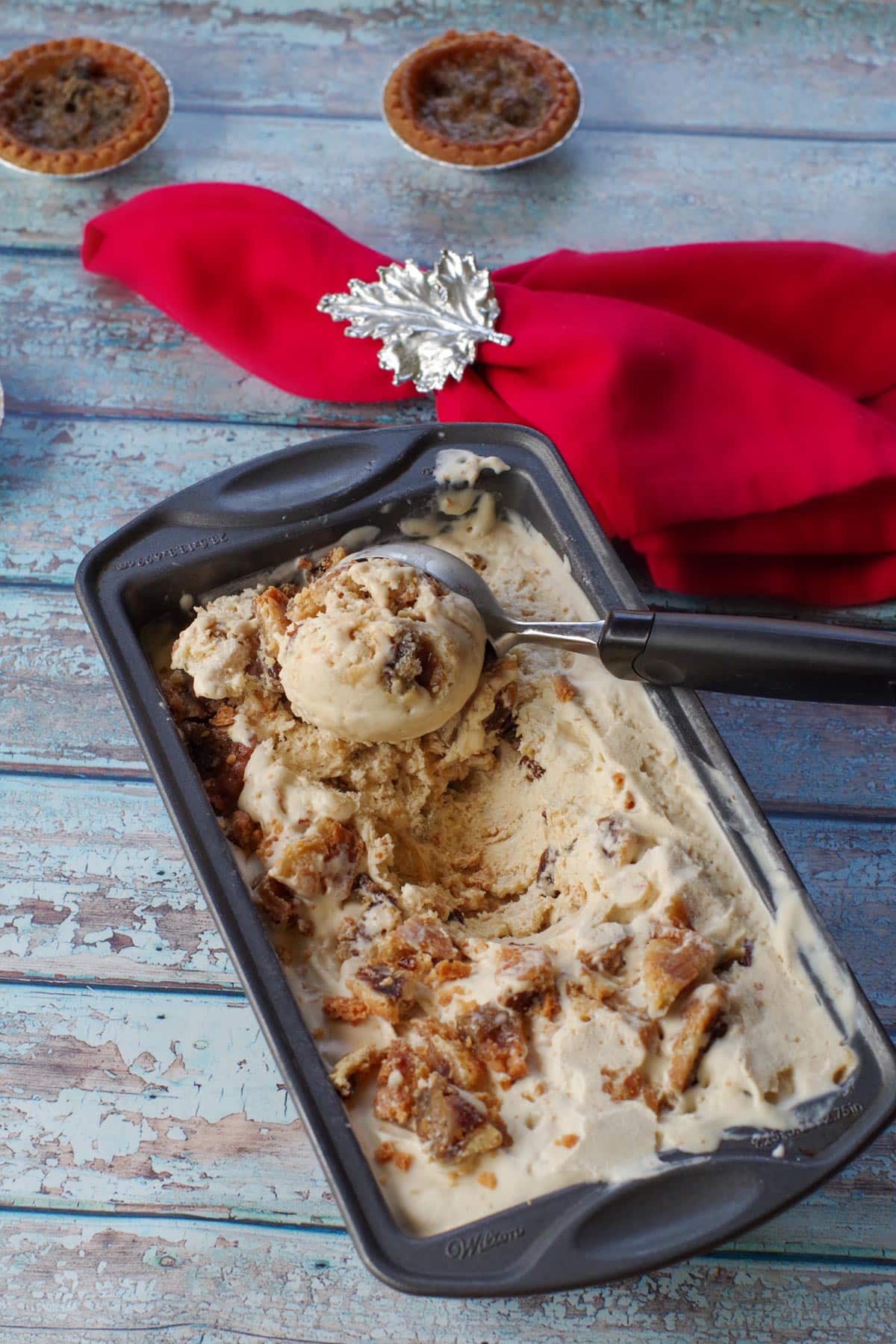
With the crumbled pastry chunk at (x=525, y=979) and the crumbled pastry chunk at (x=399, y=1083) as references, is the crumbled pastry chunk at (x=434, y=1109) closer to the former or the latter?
the crumbled pastry chunk at (x=399, y=1083)

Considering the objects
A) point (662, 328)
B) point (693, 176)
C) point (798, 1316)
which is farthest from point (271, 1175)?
point (693, 176)

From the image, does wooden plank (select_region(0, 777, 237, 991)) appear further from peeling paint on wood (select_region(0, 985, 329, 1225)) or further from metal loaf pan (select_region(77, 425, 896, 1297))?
metal loaf pan (select_region(77, 425, 896, 1297))

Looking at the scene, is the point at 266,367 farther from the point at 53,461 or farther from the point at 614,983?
the point at 614,983

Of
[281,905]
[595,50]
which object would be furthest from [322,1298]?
[595,50]

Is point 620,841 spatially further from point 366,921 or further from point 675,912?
point 366,921

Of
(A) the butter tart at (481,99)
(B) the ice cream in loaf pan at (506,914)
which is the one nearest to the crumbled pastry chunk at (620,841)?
(B) the ice cream in loaf pan at (506,914)
